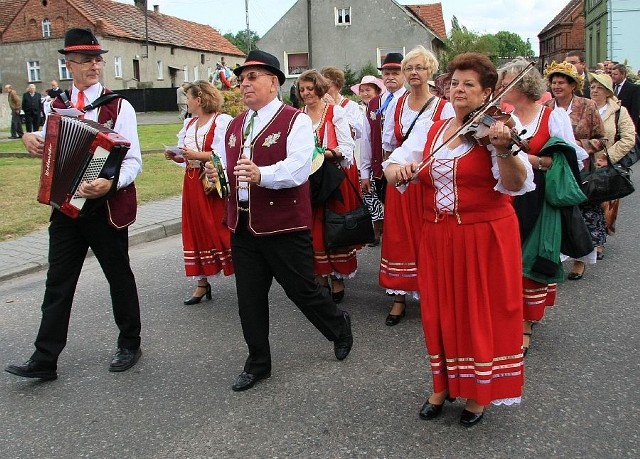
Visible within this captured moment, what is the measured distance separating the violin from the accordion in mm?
2035

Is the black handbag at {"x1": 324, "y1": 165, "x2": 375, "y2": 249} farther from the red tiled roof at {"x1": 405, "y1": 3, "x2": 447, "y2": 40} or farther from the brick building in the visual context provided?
the brick building

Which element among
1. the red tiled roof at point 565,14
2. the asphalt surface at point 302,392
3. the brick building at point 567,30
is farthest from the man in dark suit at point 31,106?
the red tiled roof at point 565,14

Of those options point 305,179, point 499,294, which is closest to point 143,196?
point 305,179

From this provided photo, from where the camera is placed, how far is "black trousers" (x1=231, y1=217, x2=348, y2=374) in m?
4.04

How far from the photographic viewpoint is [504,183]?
3168 millimetres

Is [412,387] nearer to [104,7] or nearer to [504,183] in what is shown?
[504,183]

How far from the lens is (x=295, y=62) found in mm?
44438

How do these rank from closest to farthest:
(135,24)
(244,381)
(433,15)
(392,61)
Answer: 1. (244,381)
2. (392,61)
3. (135,24)
4. (433,15)

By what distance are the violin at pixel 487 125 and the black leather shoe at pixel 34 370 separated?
2938mm

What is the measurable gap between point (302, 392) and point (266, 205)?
3.72 ft

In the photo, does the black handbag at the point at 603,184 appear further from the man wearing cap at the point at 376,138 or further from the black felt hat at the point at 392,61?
the black felt hat at the point at 392,61

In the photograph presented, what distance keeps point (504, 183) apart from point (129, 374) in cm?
269

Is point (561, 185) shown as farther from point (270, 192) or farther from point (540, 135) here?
point (270, 192)

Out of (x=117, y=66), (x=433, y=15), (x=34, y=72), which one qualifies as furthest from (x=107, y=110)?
(x=433, y=15)
